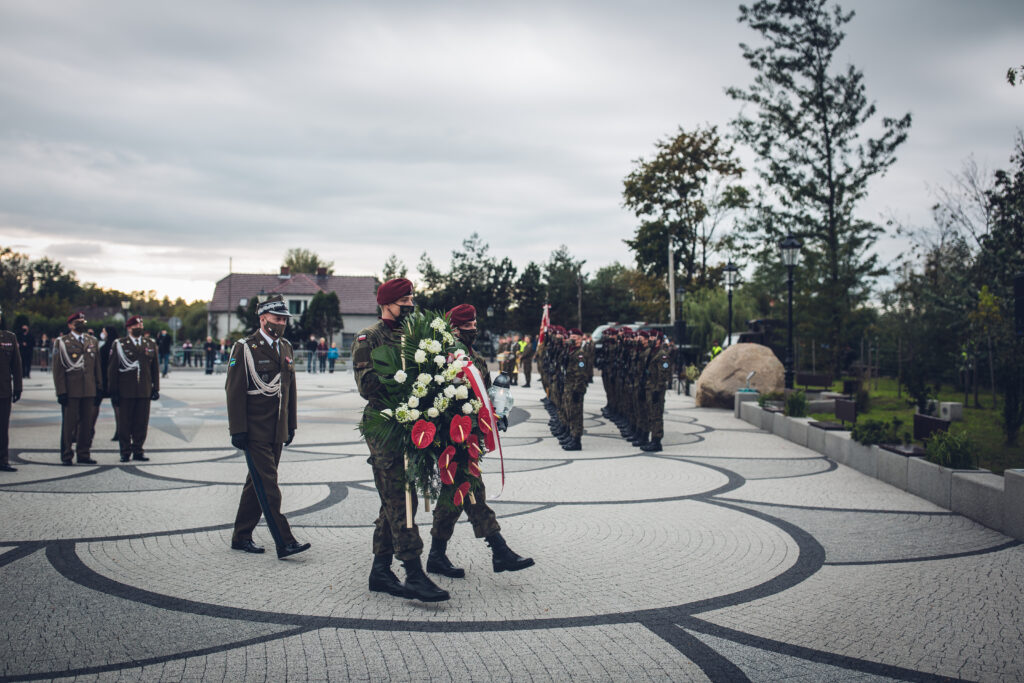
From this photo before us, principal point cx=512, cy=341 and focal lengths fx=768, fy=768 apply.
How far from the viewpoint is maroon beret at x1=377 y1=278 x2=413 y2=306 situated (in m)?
5.19

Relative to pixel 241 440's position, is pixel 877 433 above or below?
below

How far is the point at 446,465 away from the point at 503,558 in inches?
34.0

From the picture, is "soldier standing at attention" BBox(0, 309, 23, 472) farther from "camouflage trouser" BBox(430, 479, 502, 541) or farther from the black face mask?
"camouflage trouser" BBox(430, 479, 502, 541)

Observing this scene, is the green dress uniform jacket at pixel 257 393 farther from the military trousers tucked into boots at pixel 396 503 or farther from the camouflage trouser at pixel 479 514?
the camouflage trouser at pixel 479 514

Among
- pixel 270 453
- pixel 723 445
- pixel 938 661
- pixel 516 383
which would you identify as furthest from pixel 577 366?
pixel 516 383

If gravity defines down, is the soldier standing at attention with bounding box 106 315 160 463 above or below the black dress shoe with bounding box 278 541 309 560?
above

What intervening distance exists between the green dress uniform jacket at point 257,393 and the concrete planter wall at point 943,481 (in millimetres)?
6194

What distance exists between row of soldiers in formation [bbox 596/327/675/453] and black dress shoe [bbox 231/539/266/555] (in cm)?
736

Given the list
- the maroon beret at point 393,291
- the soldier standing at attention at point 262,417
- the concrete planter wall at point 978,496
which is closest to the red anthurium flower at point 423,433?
the maroon beret at point 393,291

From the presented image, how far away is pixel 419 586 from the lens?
4891 millimetres

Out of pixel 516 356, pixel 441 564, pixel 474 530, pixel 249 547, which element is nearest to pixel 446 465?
pixel 474 530

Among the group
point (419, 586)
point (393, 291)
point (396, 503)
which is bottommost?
point (419, 586)

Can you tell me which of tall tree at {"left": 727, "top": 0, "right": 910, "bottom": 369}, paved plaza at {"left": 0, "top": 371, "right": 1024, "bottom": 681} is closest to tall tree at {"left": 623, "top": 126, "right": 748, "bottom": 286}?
tall tree at {"left": 727, "top": 0, "right": 910, "bottom": 369}

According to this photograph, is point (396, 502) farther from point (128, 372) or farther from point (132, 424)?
point (128, 372)
